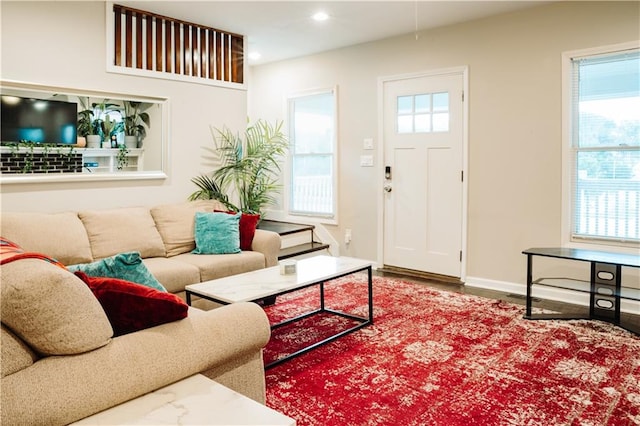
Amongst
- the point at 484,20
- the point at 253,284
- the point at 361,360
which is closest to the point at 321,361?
the point at 361,360

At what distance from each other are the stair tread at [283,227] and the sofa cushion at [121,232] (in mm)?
1554

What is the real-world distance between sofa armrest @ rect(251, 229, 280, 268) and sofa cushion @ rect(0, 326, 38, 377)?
2658mm

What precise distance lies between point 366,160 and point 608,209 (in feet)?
7.95

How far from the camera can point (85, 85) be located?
3.83m

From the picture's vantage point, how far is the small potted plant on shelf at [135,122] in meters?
4.16

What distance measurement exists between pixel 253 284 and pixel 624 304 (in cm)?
299

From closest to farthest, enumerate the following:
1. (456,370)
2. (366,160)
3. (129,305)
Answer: (129,305) < (456,370) < (366,160)

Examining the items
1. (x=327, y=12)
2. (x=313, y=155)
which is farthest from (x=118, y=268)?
(x=313, y=155)

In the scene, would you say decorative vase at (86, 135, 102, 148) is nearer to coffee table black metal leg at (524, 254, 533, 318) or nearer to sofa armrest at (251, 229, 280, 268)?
sofa armrest at (251, 229, 280, 268)

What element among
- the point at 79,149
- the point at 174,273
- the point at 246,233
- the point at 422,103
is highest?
the point at 422,103

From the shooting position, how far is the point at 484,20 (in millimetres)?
4406

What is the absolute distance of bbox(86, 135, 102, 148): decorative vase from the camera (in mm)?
3897

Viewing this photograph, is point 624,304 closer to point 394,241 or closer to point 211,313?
Answer: point 394,241

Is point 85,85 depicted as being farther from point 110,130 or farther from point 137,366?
point 137,366
